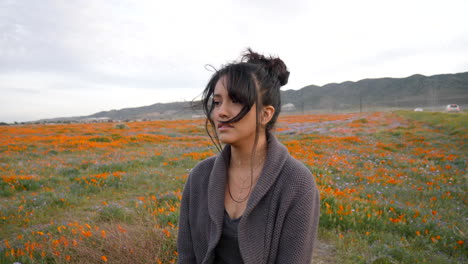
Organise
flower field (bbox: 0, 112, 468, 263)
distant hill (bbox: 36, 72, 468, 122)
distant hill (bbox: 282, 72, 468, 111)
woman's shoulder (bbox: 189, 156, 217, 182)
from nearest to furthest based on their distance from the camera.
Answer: woman's shoulder (bbox: 189, 156, 217, 182) → flower field (bbox: 0, 112, 468, 263) → distant hill (bbox: 282, 72, 468, 111) → distant hill (bbox: 36, 72, 468, 122)

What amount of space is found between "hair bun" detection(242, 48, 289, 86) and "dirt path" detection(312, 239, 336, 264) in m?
2.72

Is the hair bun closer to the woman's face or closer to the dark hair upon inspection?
the dark hair

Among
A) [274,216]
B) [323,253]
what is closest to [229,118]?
[274,216]

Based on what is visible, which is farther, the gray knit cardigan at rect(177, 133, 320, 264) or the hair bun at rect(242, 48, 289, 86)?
the hair bun at rect(242, 48, 289, 86)

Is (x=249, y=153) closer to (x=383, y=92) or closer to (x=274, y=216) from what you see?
(x=274, y=216)

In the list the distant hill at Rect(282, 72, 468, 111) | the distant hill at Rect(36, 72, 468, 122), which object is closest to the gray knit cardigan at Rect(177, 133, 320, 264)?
the distant hill at Rect(36, 72, 468, 122)

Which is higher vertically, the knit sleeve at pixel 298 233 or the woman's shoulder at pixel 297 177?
the woman's shoulder at pixel 297 177

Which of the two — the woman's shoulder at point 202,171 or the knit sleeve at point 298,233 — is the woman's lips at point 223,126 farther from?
the knit sleeve at point 298,233

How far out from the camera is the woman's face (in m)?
1.92

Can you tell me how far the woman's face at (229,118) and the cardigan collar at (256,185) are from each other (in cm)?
25

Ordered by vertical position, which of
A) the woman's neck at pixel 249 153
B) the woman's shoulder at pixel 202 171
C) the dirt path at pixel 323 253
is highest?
the woman's neck at pixel 249 153

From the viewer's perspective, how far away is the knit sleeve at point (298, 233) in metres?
1.78

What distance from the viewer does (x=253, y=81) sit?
6.17 feet

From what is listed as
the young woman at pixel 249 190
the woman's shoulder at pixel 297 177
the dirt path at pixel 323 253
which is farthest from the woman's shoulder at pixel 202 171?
the dirt path at pixel 323 253
